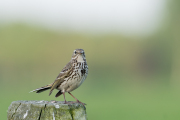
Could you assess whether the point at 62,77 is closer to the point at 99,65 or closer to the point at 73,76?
the point at 73,76

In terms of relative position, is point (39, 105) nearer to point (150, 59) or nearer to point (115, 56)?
point (115, 56)

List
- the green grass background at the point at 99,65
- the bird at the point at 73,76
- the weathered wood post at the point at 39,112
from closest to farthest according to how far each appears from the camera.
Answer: the weathered wood post at the point at 39,112
the bird at the point at 73,76
the green grass background at the point at 99,65

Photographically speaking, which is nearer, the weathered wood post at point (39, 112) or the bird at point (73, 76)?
the weathered wood post at point (39, 112)

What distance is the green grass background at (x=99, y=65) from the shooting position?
2475 centimetres

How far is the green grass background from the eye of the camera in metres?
24.8

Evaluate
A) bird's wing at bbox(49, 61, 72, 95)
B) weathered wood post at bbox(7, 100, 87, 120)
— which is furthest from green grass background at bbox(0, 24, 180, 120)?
weathered wood post at bbox(7, 100, 87, 120)

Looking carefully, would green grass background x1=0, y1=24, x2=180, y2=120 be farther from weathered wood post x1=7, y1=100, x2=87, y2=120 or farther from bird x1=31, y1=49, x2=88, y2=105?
weathered wood post x1=7, y1=100, x2=87, y2=120

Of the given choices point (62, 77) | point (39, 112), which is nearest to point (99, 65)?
point (62, 77)

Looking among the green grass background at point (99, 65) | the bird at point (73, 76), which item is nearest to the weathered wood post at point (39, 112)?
the bird at point (73, 76)

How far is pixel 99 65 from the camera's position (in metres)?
34.8

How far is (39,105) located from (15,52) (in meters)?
31.1

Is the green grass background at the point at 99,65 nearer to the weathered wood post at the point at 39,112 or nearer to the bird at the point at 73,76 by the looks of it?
the bird at the point at 73,76

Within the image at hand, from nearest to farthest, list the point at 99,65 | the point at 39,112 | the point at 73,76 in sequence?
the point at 39,112
the point at 73,76
the point at 99,65

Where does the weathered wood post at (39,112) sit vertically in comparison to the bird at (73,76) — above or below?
below
